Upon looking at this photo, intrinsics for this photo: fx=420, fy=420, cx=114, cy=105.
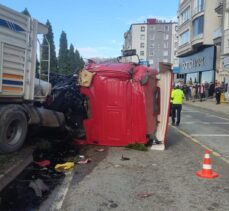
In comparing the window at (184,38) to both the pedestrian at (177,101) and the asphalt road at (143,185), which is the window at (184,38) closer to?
the pedestrian at (177,101)

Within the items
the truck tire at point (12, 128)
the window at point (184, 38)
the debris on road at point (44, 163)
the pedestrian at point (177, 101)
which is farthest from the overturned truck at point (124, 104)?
the window at point (184, 38)

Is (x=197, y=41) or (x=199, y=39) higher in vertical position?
(x=199, y=39)

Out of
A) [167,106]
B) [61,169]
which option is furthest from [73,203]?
[167,106]

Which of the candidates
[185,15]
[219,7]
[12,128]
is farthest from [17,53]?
[185,15]

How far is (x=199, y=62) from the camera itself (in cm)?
5294

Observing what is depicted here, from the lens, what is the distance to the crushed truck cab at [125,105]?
977 centimetres

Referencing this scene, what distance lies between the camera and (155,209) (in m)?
5.37

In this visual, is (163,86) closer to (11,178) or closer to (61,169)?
(61,169)

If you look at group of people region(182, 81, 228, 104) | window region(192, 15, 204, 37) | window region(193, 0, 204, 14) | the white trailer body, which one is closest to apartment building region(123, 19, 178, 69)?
window region(193, 0, 204, 14)

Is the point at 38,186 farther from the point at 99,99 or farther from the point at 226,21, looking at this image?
the point at 226,21

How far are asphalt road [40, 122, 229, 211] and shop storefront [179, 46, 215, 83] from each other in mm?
39413

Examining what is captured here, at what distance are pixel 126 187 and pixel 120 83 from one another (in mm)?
3845

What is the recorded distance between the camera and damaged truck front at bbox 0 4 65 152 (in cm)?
786

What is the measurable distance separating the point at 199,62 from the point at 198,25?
4.65 m
